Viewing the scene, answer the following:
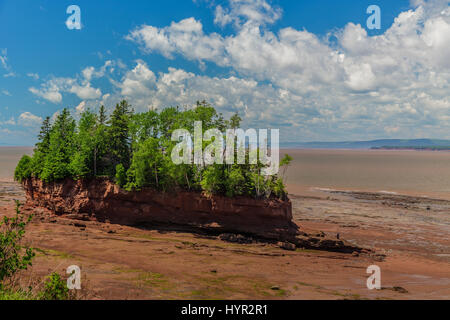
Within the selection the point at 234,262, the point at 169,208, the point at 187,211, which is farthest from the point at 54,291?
the point at 169,208

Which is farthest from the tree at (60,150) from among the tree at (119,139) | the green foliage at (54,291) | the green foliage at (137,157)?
the green foliage at (54,291)

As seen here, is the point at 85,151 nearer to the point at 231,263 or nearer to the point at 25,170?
the point at 25,170

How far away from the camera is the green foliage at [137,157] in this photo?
28906mm

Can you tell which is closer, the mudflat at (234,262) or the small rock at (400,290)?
the mudflat at (234,262)

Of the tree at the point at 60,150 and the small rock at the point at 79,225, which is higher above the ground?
the tree at the point at 60,150

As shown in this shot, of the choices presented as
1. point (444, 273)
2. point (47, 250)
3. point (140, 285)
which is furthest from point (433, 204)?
point (47, 250)

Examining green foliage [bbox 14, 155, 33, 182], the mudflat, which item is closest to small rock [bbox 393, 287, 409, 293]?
the mudflat

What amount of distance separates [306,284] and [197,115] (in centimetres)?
2020

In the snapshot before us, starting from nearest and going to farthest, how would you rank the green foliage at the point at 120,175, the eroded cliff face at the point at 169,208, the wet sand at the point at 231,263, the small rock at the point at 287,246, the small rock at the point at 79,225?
the wet sand at the point at 231,263 < the small rock at the point at 287,246 < the eroded cliff face at the point at 169,208 < the small rock at the point at 79,225 < the green foliage at the point at 120,175

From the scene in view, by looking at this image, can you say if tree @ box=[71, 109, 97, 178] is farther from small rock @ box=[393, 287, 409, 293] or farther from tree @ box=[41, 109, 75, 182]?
small rock @ box=[393, 287, 409, 293]

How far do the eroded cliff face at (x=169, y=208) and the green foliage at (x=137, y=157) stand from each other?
2.99ft

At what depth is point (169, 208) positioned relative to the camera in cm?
3017

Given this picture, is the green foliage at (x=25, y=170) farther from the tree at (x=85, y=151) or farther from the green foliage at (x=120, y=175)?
the green foliage at (x=120, y=175)
